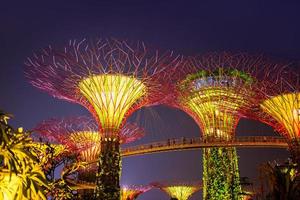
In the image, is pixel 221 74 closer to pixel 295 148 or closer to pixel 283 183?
pixel 295 148

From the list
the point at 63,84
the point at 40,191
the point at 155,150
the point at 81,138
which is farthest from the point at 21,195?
the point at 81,138

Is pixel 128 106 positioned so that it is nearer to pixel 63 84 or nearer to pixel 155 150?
pixel 63 84

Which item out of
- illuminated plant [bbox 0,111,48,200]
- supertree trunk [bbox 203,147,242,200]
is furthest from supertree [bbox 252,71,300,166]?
illuminated plant [bbox 0,111,48,200]

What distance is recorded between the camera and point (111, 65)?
74.5 ft

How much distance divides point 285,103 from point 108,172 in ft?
41.8

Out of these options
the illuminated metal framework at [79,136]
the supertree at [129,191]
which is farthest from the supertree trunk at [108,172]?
the supertree at [129,191]

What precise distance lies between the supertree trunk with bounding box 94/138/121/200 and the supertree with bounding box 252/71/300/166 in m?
11.4

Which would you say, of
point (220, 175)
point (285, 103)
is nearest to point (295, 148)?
point (285, 103)

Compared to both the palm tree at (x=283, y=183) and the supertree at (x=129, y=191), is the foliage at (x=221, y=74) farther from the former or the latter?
the supertree at (x=129, y=191)

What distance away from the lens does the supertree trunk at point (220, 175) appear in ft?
98.3

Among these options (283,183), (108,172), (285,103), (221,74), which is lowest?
(283,183)

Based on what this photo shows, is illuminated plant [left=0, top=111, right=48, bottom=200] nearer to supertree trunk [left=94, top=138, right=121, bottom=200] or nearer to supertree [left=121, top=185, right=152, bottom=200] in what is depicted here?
supertree trunk [left=94, top=138, right=121, bottom=200]

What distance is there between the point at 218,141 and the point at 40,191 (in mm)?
25003

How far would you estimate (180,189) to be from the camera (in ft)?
187
